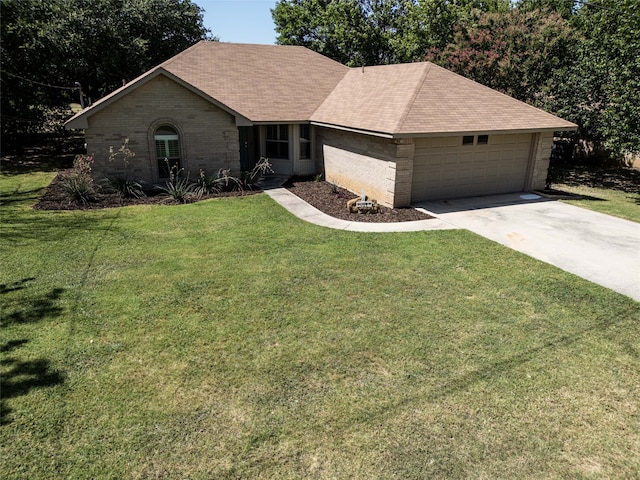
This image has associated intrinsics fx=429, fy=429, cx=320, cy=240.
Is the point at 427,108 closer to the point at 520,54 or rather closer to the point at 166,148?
the point at 166,148

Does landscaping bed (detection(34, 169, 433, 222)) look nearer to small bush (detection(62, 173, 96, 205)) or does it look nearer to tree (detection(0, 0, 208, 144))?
small bush (detection(62, 173, 96, 205))

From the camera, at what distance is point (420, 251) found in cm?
1010

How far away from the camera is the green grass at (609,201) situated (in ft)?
46.5

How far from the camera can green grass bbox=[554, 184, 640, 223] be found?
14188 mm

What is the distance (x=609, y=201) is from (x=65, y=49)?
2743cm

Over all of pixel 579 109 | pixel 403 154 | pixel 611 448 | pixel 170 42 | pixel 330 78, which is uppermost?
pixel 170 42

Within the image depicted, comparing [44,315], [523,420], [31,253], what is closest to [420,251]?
[523,420]

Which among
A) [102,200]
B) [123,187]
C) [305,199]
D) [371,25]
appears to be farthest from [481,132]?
[371,25]

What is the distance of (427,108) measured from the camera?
1405 cm

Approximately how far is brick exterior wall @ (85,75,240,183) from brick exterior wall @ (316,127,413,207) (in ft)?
12.6

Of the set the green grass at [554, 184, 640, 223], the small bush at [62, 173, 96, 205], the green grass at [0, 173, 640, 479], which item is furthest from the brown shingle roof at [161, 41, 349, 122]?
the green grass at [554, 184, 640, 223]

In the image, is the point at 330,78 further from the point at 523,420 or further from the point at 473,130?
the point at 523,420

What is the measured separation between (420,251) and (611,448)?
594cm

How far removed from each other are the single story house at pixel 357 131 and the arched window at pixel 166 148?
0.04 metres
